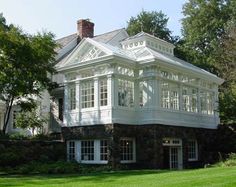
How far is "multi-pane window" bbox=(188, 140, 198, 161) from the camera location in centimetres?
2773

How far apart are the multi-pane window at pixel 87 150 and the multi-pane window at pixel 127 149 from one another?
5.81ft

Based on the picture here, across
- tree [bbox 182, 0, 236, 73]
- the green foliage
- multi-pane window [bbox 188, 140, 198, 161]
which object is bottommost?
multi-pane window [bbox 188, 140, 198, 161]

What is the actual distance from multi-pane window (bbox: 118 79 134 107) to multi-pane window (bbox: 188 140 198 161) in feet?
17.5

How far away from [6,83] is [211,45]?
25.4m

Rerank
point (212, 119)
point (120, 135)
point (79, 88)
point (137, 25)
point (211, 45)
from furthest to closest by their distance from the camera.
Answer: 1. point (137, 25)
2. point (211, 45)
3. point (212, 119)
4. point (79, 88)
5. point (120, 135)

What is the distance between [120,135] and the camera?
23.8m

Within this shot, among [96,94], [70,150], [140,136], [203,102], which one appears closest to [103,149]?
[140,136]

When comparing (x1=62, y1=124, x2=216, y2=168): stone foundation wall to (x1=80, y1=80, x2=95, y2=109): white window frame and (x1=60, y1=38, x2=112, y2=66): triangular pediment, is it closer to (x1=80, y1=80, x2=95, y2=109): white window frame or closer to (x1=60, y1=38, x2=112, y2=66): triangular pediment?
(x1=80, y1=80, x2=95, y2=109): white window frame

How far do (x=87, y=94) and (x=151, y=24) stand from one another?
30209 millimetres

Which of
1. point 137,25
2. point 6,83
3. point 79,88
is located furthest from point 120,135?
point 137,25

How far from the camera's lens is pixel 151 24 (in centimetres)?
5394

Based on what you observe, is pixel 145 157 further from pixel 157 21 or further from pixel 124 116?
pixel 157 21

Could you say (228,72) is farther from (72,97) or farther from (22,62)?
(22,62)

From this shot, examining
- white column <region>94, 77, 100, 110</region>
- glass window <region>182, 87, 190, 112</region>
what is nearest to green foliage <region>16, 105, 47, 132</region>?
white column <region>94, 77, 100, 110</region>
